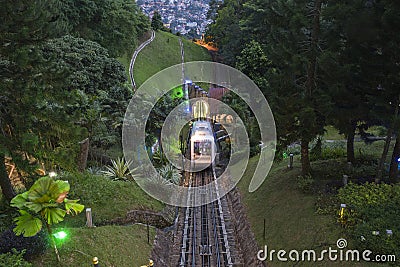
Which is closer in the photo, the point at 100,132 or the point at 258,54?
the point at 100,132

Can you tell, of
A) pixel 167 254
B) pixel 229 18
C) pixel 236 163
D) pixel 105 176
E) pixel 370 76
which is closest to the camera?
pixel 370 76

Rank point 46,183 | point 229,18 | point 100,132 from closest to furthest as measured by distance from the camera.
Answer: point 46,183 → point 100,132 → point 229,18

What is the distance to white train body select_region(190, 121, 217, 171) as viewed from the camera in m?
25.2

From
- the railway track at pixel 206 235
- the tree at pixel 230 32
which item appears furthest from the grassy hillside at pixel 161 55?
the railway track at pixel 206 235

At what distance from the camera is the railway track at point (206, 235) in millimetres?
13531

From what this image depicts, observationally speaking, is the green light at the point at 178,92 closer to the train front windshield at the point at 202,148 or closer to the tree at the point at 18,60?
the train front windshield at the point at 202,148

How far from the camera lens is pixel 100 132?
752 inches

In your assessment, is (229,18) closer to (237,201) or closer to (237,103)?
(237,103)

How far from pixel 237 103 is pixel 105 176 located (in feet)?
44.3

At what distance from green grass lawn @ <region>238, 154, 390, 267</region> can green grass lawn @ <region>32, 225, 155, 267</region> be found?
188 inches

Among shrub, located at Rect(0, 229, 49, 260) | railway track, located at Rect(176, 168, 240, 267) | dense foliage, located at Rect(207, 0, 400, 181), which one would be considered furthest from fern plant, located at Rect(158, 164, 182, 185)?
shrub, located at Rect(0, 229, 49, 260)

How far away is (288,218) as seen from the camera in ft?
44.0

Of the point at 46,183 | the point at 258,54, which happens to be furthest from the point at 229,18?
the point at 46,183

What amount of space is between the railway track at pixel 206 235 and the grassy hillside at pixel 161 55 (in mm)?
25322
